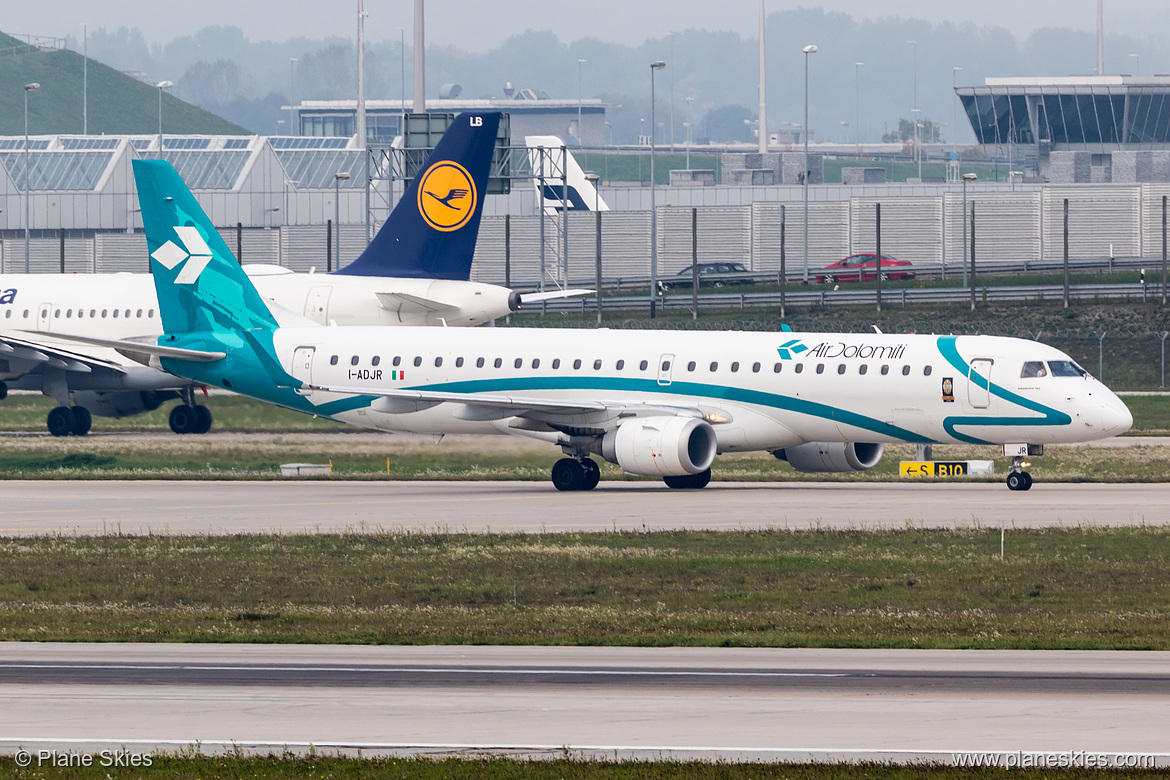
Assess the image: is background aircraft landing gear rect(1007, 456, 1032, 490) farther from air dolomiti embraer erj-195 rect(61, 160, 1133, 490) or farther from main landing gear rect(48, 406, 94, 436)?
main landing gear rect(48, 406, 94, 436)

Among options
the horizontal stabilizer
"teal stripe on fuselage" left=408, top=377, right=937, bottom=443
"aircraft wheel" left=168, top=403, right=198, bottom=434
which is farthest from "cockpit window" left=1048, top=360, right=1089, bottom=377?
"aircraft wheel" left=168, top=403, right=198, bottom=434

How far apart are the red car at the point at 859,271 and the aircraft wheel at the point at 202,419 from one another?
2585 inches

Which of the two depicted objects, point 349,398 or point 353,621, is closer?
point 353,621

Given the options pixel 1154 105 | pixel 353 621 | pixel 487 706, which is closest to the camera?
pixel 487 706

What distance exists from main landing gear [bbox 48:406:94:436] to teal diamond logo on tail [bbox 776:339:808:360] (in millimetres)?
29257

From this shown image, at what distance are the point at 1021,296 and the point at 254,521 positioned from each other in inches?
2830

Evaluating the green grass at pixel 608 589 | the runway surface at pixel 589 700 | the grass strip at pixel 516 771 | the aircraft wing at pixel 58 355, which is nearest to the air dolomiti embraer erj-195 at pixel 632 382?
the green grass at pixel 608 589

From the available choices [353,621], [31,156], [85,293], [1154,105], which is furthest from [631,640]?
[1154,105]

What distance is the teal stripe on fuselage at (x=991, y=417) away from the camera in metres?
41.7

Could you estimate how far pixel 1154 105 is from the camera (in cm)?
17575

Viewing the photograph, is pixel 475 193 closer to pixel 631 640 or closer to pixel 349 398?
pixel 349 398

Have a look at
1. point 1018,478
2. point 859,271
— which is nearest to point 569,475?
point 1018,478

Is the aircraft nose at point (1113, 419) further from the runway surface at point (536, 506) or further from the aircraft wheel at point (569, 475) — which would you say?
the aircraft wheel at point (569, 475)

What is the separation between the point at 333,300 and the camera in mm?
56344
